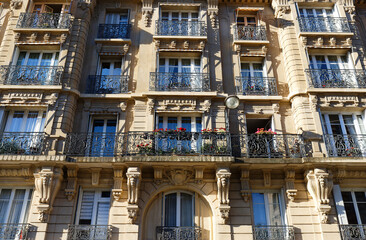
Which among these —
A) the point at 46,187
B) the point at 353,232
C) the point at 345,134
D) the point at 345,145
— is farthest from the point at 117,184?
the point at 345,134

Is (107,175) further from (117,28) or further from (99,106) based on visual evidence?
(117,28)

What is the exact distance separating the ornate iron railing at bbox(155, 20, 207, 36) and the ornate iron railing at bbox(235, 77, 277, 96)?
2.51m

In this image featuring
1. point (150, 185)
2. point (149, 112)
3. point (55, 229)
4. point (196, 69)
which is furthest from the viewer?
point (196, 69)

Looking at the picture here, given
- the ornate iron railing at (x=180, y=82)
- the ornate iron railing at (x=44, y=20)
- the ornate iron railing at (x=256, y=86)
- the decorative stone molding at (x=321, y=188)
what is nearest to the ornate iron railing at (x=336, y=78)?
the ornate iron railing at (x=256, y=86)

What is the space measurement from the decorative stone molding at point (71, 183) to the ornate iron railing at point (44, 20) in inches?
229

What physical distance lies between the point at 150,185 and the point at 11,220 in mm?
4161

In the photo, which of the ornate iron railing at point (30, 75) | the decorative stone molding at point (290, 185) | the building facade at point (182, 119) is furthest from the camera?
the ornate iron railing at point (30, 75)

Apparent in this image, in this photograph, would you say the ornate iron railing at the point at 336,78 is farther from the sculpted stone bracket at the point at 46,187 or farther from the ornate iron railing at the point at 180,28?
the sculpted stone bracket at the point at 46,187

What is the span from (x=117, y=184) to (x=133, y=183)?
704mm

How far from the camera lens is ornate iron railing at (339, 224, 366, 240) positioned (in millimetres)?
9117

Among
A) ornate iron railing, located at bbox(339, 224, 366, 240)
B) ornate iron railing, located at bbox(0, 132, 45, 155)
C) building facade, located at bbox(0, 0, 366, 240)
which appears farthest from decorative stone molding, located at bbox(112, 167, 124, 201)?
ornate iron railing, located at bbox(339, 224, 366, 240)

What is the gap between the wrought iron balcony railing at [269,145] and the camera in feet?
33.6

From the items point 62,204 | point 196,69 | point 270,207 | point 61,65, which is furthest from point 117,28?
point 270,207

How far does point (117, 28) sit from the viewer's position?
1302cm
